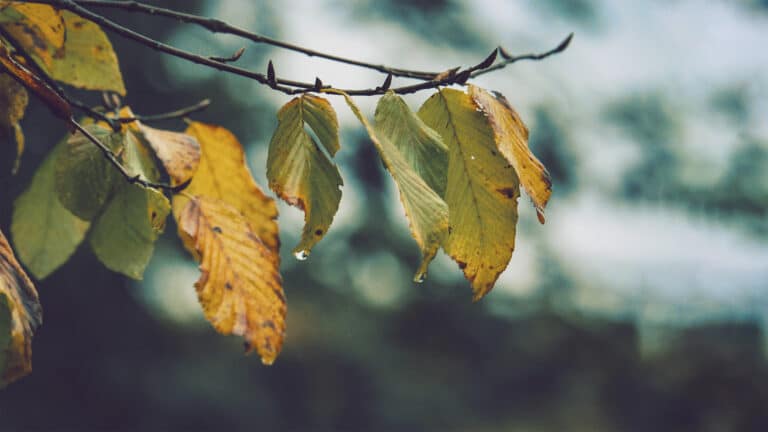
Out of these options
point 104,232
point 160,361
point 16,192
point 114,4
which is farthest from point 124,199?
point 160,361

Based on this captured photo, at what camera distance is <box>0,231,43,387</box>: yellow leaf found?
465 millimetres

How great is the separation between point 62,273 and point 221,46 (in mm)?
3478

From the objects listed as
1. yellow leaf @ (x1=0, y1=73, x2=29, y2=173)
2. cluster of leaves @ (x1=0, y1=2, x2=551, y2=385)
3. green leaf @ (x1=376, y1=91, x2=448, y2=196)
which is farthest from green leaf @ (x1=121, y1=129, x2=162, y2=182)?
green leaf @ (x1=376, y1=91, x2=448, y2=196)

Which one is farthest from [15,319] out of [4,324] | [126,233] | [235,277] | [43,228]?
[43,228]

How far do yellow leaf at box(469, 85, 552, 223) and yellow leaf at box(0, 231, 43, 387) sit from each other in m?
0.35

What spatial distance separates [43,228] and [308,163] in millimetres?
438

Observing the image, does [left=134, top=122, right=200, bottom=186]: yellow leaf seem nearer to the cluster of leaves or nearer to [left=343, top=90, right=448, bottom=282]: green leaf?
the cluster of leaves

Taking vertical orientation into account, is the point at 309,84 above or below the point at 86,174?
above

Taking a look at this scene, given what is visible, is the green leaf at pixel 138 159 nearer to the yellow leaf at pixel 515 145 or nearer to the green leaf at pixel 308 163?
the green leaf at pixel 308 163

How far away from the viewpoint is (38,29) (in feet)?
2.38

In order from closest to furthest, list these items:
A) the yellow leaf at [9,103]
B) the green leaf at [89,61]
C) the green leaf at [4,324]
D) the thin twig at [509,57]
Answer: the green leaf at [4,324]
the thin twig at [509,57]
the yellow leaf at [9,103]
the green leaf at [89,61]

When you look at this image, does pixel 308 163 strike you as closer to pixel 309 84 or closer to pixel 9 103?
pixel 309 84

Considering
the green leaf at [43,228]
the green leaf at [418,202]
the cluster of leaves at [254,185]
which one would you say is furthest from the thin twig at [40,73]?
the green leaf at [418,202]

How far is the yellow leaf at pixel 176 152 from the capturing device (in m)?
0.66
